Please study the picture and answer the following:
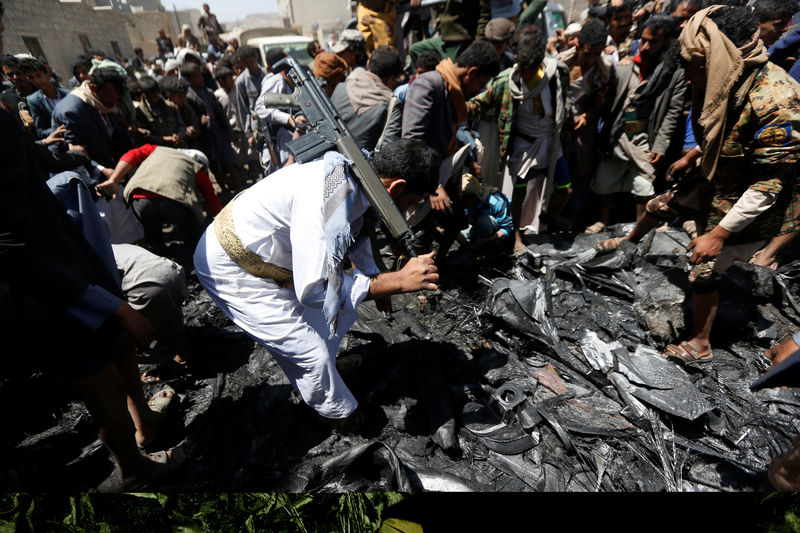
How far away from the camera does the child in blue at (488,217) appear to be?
12.3 feet

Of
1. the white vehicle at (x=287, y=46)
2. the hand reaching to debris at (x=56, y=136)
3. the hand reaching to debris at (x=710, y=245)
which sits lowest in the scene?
the hand reaching to debris at (x=710, y=245)

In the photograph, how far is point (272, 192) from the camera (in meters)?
1.76

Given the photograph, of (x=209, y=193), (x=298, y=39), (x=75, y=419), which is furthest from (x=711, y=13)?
(x=298, y=39)

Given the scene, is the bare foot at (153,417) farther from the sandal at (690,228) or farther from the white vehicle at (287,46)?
the white vehicle at (287,46)

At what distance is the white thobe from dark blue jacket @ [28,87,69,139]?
2.83 meters

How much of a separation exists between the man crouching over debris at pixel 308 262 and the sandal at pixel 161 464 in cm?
88

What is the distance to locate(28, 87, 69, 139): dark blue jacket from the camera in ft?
10.9

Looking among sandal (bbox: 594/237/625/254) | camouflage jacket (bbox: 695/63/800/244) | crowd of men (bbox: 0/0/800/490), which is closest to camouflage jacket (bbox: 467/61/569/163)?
crowd of men (bbox: 0/0/800/490)

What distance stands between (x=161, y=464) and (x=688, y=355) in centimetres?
364

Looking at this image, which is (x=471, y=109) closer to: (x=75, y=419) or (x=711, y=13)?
(x=711, y=13)

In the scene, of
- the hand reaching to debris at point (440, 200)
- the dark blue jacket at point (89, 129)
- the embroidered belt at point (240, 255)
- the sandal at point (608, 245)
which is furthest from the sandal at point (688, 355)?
the dark blue jacket at point (89, 129)

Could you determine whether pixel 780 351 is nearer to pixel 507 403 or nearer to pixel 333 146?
pixel 507 403

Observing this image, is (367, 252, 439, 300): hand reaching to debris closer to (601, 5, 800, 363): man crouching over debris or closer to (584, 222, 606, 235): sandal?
(601, 5, 800, 363): man crouching over debris

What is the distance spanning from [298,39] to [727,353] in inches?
546
